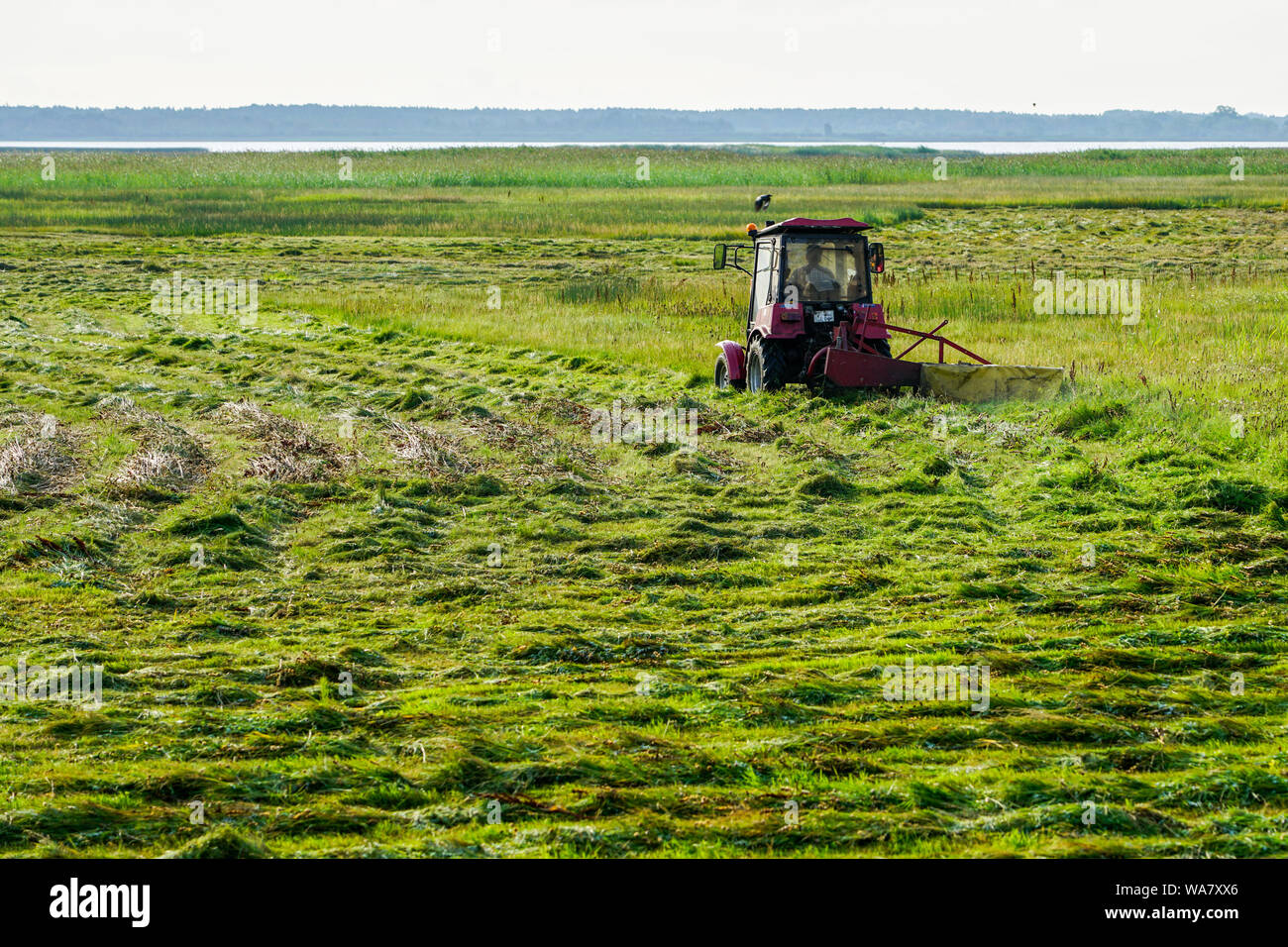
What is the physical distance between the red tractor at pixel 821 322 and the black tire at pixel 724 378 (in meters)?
0.02

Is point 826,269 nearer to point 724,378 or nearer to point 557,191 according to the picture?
point 724,378

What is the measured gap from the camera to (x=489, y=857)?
4387 millimetres

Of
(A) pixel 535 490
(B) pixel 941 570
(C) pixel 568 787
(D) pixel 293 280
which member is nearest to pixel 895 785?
(C) pixel 568 787

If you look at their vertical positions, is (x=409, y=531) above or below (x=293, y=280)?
below

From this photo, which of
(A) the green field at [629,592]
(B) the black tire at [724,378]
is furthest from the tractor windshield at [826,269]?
(A) the green field at [629,592]

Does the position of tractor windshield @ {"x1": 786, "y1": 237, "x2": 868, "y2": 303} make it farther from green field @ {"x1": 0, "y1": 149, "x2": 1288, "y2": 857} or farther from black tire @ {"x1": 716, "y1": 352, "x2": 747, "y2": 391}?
green field @ {"x1": 0, "y1": 149, "x2": 1288, "y2": 857}

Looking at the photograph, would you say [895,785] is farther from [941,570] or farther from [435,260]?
[435,260]

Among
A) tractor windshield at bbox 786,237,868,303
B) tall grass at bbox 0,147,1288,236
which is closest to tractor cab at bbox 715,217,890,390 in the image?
tractor windshield at bbox 786,237,868,303

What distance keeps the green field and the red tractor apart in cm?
52

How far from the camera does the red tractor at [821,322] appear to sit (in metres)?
14.8

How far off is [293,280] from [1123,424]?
23101mm

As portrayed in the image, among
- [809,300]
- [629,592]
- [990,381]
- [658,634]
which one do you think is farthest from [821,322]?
[658,634]

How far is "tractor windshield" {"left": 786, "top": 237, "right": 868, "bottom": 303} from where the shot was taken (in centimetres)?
1548
